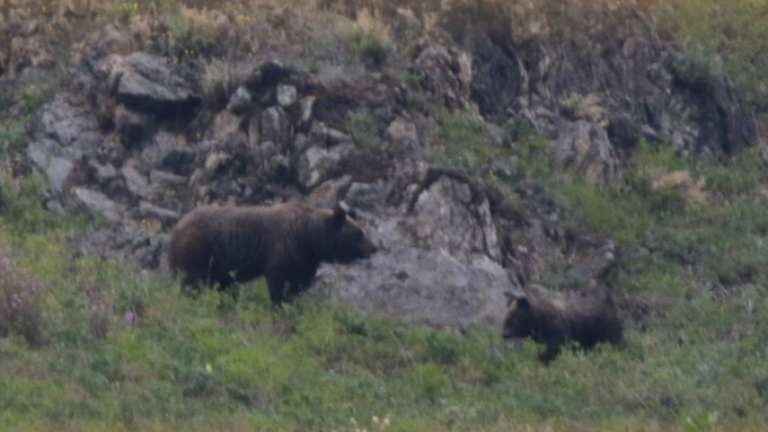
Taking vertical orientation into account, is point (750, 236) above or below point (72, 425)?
below

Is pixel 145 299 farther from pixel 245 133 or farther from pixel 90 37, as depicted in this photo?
pixel 90 37

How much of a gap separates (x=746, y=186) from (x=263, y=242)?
979 cm

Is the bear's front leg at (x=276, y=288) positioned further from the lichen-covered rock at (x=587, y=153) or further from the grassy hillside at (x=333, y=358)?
the lichen-covered rock at (x=587, y=153)

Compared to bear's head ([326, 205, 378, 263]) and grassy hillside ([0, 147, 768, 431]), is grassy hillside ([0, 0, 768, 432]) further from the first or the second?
bear's head ([326, 205, 378, 263])

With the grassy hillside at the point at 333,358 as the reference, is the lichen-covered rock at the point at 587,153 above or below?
below

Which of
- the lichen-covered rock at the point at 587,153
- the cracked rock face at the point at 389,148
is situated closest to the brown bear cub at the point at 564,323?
the cracked rock face at the point at 389,148

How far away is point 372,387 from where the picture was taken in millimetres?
11125

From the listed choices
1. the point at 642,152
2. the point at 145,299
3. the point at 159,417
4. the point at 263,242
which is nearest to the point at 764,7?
the point at 642,152

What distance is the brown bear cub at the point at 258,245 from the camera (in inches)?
A: 566

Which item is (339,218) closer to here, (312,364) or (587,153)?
(312,364)

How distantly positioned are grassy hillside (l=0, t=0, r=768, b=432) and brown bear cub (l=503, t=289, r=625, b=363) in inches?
11.3

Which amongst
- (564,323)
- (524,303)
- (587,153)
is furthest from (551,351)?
(587,153)

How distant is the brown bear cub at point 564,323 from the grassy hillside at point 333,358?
29cm

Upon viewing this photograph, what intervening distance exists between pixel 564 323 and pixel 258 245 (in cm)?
403
